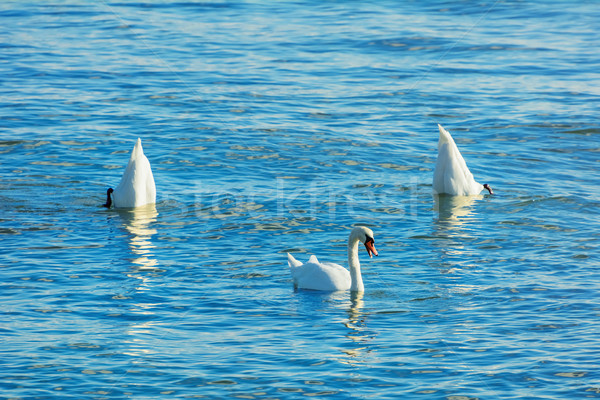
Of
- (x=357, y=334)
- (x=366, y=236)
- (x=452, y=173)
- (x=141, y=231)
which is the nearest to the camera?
(x=357, y=334)

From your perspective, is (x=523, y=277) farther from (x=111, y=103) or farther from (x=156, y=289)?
(x=111, y=103)

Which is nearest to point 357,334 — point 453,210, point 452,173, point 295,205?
point 295,205

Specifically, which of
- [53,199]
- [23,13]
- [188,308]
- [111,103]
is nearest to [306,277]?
[188,308]

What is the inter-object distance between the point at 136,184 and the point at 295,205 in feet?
9.74

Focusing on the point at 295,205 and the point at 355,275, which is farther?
the point at 295,205

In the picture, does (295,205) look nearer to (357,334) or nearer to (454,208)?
(454,208)

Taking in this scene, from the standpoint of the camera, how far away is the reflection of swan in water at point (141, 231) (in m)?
13.5

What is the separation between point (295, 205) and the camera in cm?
1638

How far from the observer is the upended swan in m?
16.3

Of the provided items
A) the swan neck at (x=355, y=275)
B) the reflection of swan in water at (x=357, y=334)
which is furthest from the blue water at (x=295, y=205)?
the swan neck at (x=355, y=275)

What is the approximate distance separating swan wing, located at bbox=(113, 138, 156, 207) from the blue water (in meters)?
0.32

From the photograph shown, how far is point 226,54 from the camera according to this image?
26984mm

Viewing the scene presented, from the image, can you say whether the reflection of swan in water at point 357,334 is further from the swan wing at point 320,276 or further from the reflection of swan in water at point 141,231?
the reflection of swan in water at point 141,231

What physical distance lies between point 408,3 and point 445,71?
345 inches
